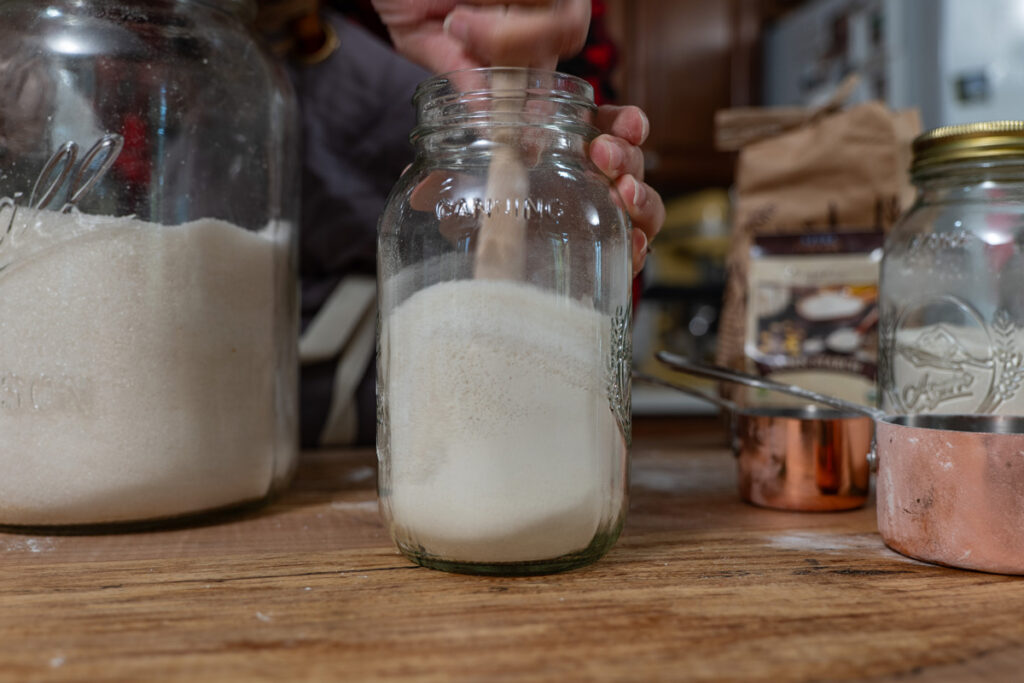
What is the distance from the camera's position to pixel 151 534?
511 mm

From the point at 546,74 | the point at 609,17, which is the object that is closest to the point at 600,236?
the point at 546,74

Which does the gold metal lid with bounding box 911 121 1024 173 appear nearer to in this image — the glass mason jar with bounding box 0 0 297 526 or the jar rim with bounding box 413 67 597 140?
the jar rim with bounding box 413 67 597 140

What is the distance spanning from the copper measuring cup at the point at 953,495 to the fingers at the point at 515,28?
0.89ft

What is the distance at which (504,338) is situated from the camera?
0.40 meters

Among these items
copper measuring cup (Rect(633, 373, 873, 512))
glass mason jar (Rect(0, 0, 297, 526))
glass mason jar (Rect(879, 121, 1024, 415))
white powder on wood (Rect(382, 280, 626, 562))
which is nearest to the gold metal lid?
glass mason jar (Rect(879, 121, 1024, 415))

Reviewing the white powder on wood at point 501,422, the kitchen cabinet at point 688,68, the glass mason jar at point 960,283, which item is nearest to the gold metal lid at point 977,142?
the glass mason jar at point 960,283

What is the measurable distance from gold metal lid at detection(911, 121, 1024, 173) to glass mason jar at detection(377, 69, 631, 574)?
252 millimetres

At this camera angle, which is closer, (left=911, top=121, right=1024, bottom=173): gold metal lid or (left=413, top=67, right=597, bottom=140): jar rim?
(left=413, top=67, right=597, bottom=140): jar rim

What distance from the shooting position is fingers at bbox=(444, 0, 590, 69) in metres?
0.42

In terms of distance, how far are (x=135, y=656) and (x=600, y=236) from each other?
0.28 metres

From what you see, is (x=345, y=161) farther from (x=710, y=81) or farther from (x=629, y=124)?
(x=710, y=81)

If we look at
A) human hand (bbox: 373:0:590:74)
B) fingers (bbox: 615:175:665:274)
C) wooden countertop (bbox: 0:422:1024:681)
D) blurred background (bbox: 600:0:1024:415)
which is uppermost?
blurred background (bbox: 600:0:1024:415)

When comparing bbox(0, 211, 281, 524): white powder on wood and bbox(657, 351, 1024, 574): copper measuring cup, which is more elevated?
bbox(0, 211, 281, 524): white powder on wood

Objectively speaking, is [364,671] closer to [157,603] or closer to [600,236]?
[157,603]
